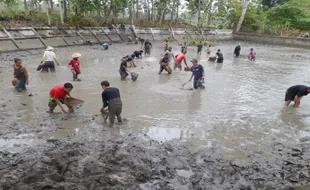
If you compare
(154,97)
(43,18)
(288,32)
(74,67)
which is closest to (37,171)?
(154,97)

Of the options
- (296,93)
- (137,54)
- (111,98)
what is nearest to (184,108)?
(111,98)

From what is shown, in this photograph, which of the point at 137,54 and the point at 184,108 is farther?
the point at 137,54

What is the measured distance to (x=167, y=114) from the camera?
26.2 ft

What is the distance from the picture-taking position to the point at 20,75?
30.0 ft

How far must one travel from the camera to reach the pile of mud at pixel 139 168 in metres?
4.43

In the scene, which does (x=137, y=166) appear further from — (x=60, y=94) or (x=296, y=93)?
(x=296, y=93)

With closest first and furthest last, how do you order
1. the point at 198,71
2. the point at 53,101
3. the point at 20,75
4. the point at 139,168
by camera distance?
the point at 139,168
the point at 53,101
the point at 20,75
the point at 198,71

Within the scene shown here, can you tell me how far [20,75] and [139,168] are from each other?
6.28m

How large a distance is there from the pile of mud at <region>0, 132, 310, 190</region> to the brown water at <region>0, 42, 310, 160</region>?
51 centimetres

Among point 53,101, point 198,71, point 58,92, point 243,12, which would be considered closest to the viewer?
point 58,92

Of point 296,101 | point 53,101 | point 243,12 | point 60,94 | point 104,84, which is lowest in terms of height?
point 296,101

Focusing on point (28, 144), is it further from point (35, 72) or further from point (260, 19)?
point (260, 19)

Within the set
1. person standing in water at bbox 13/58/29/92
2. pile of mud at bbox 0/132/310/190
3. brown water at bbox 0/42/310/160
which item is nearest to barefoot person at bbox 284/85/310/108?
brown water at bbox 0/42/310/160

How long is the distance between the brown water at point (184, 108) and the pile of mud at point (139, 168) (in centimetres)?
51
